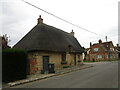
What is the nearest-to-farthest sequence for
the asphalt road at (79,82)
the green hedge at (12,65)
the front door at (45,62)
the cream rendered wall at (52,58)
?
the asphalt road at (79,82)
the green hedge at (12,65)
the cream rendered wall at (52,58)
the front door at (45,62)

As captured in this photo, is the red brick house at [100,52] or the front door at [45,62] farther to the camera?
the red brick house at [100,52]

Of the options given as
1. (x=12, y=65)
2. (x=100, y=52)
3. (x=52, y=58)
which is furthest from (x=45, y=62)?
(x=100, y=52)

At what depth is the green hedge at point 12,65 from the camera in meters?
11.8

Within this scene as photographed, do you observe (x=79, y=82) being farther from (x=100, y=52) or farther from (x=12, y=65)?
(x=100, y=52)

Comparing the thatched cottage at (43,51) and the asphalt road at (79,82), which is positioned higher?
the thatched cottage at (43,51)

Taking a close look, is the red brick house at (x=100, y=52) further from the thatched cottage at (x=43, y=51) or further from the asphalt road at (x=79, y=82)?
the asphalt road at (x=79, y=82)

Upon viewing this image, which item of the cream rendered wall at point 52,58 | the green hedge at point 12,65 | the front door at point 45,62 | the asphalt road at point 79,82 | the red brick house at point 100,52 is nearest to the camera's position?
the asphalt road at point 79,82

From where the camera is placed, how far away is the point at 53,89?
8.55 m

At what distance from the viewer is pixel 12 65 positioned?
39.3 ft

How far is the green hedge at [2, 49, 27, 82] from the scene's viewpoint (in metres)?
11.8

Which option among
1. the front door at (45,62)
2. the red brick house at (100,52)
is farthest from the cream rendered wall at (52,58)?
the red brick house at (100,52)

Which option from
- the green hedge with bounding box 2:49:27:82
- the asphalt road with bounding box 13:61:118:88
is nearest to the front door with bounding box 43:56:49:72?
the asphalt road with bounding box 13:61:118:88

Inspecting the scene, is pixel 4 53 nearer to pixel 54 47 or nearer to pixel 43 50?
pixel 43 50

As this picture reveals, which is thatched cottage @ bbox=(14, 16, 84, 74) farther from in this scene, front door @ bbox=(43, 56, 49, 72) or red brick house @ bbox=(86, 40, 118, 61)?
red brick house @ bbox=(86, 40, 118, 61)
